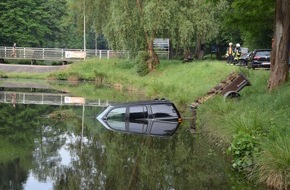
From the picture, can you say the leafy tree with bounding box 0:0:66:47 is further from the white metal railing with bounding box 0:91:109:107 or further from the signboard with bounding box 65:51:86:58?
the white metal railing with bounding box 0:91:109:107

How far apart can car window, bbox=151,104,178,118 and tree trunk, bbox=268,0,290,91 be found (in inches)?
170

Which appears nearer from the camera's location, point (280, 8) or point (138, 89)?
point (280, 8)

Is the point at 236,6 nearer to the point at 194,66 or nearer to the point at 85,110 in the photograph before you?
the point at 85,110

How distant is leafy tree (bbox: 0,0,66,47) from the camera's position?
71.2 metres

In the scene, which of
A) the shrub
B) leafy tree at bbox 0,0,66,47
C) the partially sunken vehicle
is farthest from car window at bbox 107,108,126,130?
leafy tree at bbox 0,0,66,47

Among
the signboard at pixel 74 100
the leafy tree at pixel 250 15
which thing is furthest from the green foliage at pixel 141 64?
the leafy tree at pixel 250 15

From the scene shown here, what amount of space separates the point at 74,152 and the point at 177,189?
5.13 meters

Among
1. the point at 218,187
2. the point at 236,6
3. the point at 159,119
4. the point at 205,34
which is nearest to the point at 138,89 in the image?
the point at 205,34

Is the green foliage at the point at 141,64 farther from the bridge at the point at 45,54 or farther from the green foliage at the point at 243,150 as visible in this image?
the green foliage at the point at 243,150

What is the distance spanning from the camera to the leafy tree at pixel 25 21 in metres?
71.2

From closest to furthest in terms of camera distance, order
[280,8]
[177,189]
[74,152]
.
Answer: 1. [177,189]
2. [74,152]
3. [280,8]

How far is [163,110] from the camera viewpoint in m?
20.2

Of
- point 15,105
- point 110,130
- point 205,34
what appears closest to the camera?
point 110,130

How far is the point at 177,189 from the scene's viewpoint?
11164 millimetres
